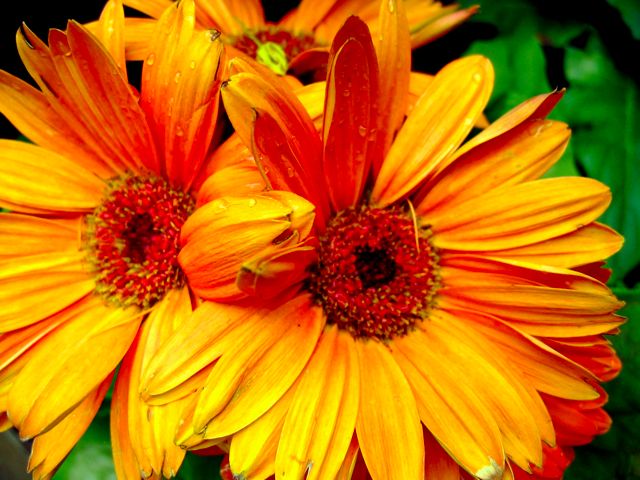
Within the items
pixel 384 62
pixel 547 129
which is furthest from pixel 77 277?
pixel 547 129

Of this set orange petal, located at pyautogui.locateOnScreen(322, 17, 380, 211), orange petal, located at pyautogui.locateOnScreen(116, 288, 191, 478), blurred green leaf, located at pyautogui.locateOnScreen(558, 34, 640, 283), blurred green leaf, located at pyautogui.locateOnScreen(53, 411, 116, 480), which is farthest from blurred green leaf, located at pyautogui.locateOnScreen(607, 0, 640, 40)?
blurred green leaf, located at pyautogui.locateOnScreen(53, 411, 116, 480)

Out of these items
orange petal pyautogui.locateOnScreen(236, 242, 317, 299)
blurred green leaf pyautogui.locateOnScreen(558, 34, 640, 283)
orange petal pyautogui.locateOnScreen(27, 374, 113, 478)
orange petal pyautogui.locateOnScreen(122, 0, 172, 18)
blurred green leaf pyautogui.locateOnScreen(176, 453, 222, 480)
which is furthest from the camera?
blurred green leaf pyautogui.locateOnScreen(558, 34, 640, 283)

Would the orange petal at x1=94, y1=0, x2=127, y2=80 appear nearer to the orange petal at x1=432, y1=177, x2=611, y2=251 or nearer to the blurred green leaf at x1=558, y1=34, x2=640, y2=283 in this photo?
the orange petal at x1=432, y1=177, x2=611, y2=251

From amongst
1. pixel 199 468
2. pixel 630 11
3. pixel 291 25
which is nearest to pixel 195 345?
pixel 199 468

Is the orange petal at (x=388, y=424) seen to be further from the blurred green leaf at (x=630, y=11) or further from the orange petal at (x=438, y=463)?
the blurred green leaf at (x=630, y=11)

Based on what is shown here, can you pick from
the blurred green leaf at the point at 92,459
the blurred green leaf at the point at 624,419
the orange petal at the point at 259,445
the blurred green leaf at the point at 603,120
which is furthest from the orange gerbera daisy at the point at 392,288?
the blurred green leaf at the point at 92,459

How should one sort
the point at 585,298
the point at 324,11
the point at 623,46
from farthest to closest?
1. the point at 623,46
2. the point at 324,11
3. the point at 585,298

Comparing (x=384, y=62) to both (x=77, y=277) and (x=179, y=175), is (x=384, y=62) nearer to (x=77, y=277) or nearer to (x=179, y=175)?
(x=179, y=175)
